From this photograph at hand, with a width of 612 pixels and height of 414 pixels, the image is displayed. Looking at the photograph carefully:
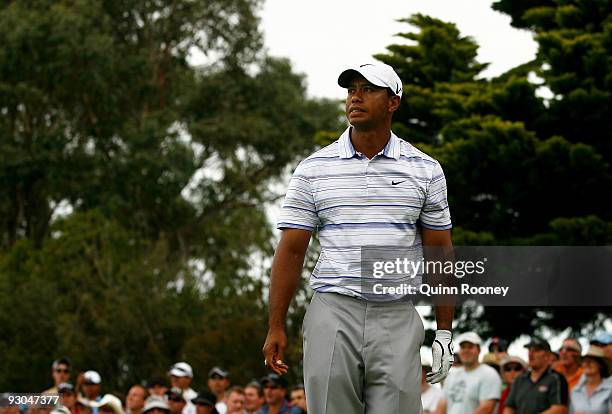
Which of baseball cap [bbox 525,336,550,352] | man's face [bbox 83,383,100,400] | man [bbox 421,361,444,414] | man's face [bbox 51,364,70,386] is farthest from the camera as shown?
man's face [bbox 51,364,70,386]

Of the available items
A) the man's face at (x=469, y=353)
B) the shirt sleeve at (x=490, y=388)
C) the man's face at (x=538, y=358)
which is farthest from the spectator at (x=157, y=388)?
the man's face at (x=538, y=358)

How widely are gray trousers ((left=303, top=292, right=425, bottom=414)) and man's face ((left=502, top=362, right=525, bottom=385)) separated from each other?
7.06 meters

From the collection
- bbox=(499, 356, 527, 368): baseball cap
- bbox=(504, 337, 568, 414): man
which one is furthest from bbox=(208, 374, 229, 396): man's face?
bbox=(504, 337, 568, 414): man

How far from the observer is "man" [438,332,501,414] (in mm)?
13203

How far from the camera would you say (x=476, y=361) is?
13453mm

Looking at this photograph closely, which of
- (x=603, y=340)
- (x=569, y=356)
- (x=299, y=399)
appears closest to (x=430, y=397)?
(x=569, y=356)

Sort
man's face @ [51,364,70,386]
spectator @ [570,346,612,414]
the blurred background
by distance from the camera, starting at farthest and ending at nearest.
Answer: the blurred background, man's face @ [51,364,70,386], spectator @ [570,346,612,414]

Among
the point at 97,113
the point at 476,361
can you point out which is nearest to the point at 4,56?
the point at 97,113

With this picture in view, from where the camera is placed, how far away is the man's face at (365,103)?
22.9 ft

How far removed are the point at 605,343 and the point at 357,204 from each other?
5803 mm

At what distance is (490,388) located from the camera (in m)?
13.2

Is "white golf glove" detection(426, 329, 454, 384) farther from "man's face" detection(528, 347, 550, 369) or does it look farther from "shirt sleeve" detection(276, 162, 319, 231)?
"man's face" detection(528, 347, 550, 369)

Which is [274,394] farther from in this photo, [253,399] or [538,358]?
[538,358]

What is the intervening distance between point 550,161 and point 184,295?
1974 cm
